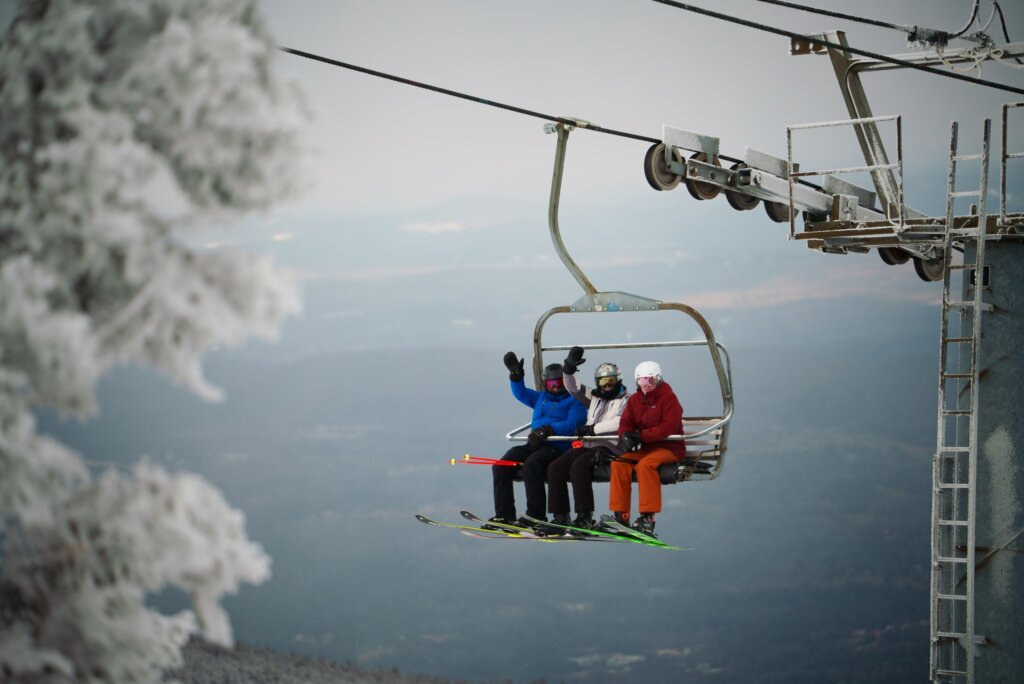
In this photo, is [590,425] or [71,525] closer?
[71,525]

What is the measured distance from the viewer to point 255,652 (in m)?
41.6

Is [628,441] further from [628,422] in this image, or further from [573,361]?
[573,361]

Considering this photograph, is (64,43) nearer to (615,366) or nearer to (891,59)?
(615,366)

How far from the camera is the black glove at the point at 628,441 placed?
10.7 meters

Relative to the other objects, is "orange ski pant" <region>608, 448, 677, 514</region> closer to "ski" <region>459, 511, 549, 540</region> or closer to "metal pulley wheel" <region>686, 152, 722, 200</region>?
"ski" <region>459, 511, 549, 540</region>

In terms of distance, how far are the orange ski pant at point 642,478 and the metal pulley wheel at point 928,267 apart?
5.05 metres

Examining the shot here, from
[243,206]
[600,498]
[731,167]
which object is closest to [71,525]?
[243,206]

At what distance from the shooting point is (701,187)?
11.9m

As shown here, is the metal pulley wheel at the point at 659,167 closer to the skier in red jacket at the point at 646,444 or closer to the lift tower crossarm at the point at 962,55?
the skier in red jacket at the point at 646,444

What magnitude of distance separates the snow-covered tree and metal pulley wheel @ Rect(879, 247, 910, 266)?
9303 mm

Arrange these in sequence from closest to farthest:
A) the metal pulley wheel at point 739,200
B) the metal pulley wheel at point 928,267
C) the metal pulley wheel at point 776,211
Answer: the metal pulley wheel at point 739,200 < the metal pulley wheel at point 776,211 < the metal pulley wheel at point 928,267

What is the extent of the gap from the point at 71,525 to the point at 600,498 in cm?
5605

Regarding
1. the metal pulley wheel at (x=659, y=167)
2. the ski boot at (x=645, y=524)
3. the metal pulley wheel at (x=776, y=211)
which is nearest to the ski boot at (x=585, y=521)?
the ski boot at (x=645, y=524)

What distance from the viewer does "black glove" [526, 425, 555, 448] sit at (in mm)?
11258
